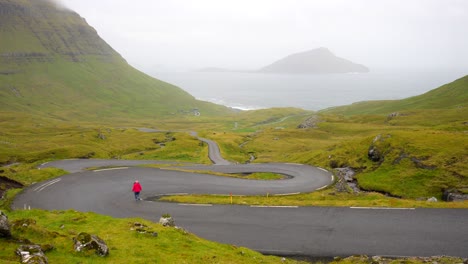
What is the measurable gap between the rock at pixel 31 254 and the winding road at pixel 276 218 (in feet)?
41.6

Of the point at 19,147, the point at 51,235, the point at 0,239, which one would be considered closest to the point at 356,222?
the point at 51,235

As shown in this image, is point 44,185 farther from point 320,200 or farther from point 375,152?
point 375,152

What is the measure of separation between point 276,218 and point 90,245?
15.4 meters

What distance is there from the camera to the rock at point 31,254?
1289cm

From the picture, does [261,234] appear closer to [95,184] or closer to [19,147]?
[95,184]

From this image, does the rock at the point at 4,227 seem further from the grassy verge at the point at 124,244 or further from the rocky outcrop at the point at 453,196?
the rocky outcrop at the point at 453,196

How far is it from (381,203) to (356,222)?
482 centimetres

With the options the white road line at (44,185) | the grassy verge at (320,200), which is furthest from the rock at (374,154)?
the white road line at (44,185)

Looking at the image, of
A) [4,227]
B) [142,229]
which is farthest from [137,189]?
[4,227]

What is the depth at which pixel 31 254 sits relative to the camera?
13.5 metres

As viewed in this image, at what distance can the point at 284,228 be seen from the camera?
2491 centimetres

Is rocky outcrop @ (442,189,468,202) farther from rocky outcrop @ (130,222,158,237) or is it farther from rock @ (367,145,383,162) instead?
rocky outcrop @ (130,222,158,237)

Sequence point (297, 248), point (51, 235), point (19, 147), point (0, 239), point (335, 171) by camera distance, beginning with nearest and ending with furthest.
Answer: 1. point (0, 239)
2. point (51, 235)
3. point (297, 248)
4. point (335, 171)
5. point (19, 147)

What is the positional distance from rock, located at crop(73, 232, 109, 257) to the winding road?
978 cm
